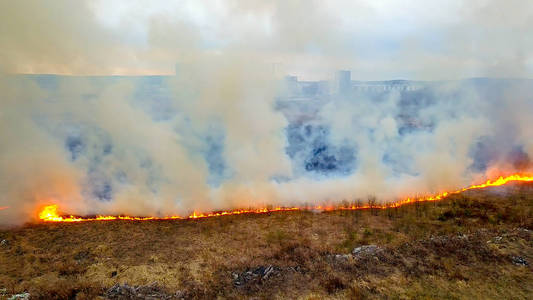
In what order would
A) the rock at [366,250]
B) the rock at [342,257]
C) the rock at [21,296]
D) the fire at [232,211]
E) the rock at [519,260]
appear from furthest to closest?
1. the fire at [232,211]
2. the rock at [366,250]
3. the rock at [342,257]
4. the rock at [519,260]
5. the rock at [21,296]

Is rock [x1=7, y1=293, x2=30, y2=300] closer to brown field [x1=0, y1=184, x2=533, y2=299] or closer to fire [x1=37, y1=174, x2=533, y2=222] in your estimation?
brown field [x1=0, y1=184, x2=533, y2=299]

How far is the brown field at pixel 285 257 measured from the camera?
823 cm

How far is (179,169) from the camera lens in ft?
48.4

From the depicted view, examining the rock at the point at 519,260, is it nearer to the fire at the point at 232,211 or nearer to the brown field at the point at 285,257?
the brown field at the point at 285,257

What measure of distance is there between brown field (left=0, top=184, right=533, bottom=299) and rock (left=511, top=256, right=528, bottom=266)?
1.0 inches

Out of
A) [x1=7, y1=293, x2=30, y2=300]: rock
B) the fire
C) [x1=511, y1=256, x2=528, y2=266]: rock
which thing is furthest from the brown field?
the fire

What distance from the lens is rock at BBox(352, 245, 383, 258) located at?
32.8 feet

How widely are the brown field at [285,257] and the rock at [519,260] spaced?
3 centimetres

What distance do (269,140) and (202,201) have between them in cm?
463

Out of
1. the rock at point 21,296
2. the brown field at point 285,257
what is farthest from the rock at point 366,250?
the rock at point 21,296

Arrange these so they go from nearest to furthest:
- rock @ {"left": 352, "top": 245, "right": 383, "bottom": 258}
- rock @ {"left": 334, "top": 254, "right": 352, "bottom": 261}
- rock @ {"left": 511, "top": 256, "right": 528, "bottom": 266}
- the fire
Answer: rock @ {"left": 511, "top": 256, "right": 528, "bottom": 266}
rock @ {"left": 334, "top": 254, "right": 352, "bottom": 261}
rock @ {"left": 352, "top": 245, "right": 383, "bottom": 258}
the fire

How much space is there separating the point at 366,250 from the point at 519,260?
15.0 ft

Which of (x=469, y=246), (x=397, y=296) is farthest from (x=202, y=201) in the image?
(x=469, y=246)

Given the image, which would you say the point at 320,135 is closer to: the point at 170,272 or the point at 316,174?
the point at 316,174
